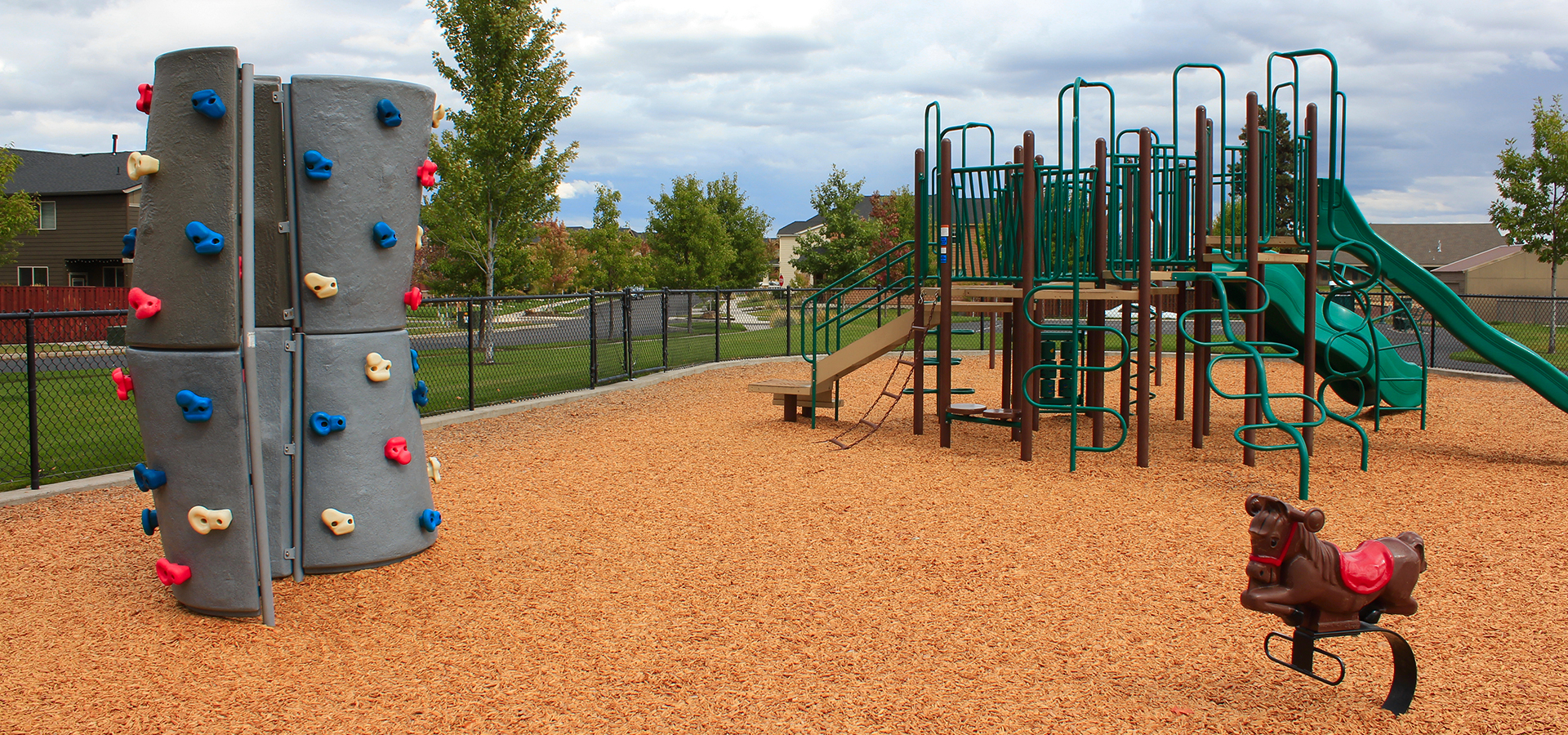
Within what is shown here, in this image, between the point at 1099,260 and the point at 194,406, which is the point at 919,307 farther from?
the point at 194,406

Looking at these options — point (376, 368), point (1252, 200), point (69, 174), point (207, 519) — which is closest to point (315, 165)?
point (376, 368)

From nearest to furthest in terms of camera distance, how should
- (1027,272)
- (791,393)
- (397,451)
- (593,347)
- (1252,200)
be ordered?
1. (397,451)
2. (1252,200)
3. (1027,272)
4. (791,393)
5. (593,347)

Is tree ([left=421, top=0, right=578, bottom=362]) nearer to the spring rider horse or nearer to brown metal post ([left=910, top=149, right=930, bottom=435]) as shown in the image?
brown metal post ([left=910, top=149, right=930, bottom=435])

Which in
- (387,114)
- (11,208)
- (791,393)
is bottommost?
(791,393)

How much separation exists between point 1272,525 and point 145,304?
496 centimetres

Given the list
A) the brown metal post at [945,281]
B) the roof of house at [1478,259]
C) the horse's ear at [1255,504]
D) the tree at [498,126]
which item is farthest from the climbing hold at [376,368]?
the roof of house at [1478,259]

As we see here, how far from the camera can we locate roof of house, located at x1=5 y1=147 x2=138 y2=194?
35281 mm

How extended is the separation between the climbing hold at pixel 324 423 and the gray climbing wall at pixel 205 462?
0.49 meters

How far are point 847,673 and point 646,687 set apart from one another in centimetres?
82

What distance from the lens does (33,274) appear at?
118ft

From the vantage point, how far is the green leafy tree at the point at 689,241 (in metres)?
33.2

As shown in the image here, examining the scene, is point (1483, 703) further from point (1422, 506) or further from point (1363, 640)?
point (1422, 506)

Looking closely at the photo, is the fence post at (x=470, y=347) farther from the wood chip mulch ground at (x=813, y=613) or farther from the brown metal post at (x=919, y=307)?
the brown metal post at (x=919, y=307)

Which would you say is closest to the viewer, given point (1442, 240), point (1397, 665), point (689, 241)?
point (1397, 665)
